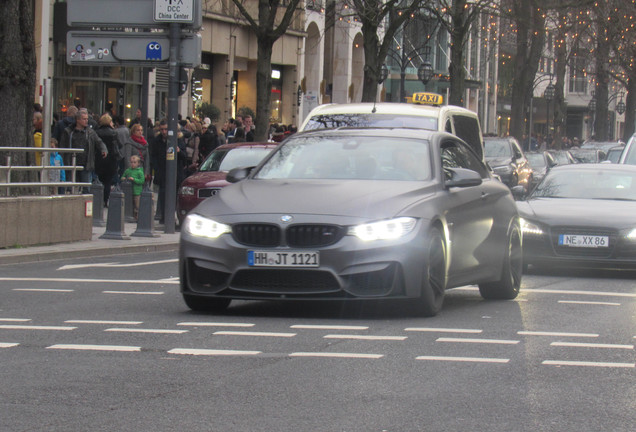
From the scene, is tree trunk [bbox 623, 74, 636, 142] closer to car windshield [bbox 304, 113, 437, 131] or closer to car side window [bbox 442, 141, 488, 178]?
car windshield [bbox 304, 113, 437, 131]

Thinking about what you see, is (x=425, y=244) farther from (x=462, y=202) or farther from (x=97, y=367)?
(x=97, y=367)

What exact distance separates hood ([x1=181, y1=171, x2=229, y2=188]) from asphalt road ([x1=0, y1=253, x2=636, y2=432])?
9339mm

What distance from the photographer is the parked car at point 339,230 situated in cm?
990

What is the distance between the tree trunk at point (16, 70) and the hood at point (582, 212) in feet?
25.0

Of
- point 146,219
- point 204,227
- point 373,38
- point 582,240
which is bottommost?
point 146,219

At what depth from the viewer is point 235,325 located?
383 inches

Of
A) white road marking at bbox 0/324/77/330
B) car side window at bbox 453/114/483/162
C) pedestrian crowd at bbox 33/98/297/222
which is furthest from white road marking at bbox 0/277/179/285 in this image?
pedestrian crowd at bbox 33/98/297/222

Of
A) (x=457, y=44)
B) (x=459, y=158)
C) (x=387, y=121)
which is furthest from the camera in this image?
(x=457, y=44)

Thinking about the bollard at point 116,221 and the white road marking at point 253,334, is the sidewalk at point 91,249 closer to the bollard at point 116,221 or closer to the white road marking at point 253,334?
the bollard at point 116,221

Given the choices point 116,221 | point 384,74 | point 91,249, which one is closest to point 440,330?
point 91,249

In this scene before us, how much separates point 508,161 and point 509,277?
70.8ft

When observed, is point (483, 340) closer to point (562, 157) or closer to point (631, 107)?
point (562, 157)

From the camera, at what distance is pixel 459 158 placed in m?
12.1

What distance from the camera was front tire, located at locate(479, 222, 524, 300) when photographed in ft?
40.0
